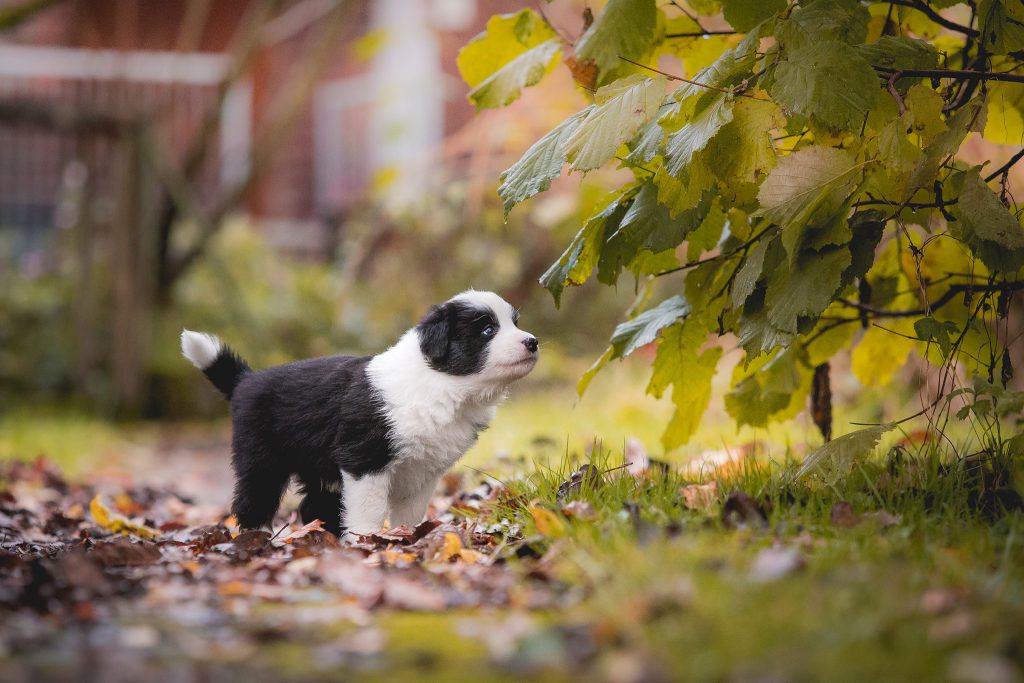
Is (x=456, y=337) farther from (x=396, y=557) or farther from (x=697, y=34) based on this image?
(x=697, y=34)

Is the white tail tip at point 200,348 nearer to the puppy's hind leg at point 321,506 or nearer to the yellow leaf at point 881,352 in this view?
the puppy's hind leg at point 321,506

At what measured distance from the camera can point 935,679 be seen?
1.61 m

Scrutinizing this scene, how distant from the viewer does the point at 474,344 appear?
3592 mm

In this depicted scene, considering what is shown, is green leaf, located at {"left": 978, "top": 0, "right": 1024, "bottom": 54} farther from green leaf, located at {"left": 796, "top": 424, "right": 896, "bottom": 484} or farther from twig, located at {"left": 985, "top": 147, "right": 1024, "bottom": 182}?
green leaf, located at {"left": 796, "top": 424, "right": 896, "bottom": 484}

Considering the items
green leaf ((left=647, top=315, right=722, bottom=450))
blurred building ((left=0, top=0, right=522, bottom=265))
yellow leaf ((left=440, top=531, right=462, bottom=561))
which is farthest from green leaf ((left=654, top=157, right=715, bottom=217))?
blurred building ((left=0, top=0, right=522, bottom=265))

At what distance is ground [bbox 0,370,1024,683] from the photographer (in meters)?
1.74

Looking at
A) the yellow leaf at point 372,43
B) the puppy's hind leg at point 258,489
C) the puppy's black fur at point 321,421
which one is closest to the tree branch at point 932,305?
the puppy's black fur at point 321,421

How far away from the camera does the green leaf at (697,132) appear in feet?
7.94

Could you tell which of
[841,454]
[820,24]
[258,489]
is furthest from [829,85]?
[258,489]

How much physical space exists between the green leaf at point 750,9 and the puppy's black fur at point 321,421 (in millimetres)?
1369

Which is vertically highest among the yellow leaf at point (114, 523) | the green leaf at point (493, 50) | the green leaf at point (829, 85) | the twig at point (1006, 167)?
Answer: the green leaf at point (493, 50)

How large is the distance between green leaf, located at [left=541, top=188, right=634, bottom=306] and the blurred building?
6.34 m

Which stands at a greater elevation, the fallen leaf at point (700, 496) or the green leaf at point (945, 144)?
the green leaf at point (945, 144)

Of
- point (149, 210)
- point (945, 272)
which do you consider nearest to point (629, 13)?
point (945, 272)
